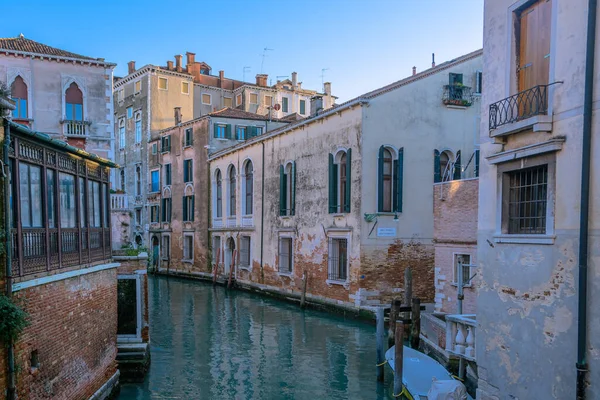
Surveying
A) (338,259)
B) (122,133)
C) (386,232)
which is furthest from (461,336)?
(122,133)

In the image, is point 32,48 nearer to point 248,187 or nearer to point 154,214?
point 248,187

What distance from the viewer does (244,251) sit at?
23.6 meters

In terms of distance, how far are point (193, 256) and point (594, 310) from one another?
2437 cm

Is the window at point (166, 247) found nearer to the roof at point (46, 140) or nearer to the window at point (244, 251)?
the window at point (244, 251)

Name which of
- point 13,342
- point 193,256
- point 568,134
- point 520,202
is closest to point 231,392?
point 13,342

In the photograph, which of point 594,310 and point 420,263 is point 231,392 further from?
point 420,263

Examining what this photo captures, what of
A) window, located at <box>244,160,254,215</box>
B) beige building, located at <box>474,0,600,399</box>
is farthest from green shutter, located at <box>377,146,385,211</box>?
window, located at <box>244,160,254,215</box>

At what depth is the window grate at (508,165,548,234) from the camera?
5.88 metres

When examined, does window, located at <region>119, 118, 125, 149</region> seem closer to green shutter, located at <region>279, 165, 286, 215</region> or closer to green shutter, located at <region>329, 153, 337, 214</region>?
green shutter, located at <region>279, 165, 286, 215</region>

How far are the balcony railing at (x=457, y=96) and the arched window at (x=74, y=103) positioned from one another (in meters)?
10.2

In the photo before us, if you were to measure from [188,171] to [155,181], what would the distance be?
4.06m

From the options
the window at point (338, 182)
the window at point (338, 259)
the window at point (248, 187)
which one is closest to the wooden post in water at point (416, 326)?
the window at point (338, 259)

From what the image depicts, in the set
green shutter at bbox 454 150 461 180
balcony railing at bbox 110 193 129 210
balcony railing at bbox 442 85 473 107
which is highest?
balcony railing at bbox 442 85 473 107

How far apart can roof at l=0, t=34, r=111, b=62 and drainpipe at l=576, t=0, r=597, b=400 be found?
12.5 metres
